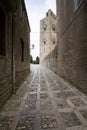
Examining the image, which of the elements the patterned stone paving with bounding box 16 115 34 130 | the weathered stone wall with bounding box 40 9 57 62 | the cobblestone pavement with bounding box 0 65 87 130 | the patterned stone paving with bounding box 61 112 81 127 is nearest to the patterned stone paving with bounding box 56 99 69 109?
the cobblestone pavement with bounding box 0 65 87 130

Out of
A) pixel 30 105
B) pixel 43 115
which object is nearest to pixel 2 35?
pixel 30 105

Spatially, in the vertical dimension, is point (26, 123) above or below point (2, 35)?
below

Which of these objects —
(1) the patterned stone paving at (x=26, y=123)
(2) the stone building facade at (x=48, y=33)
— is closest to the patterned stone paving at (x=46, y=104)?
(1) the patterned stone paving at (x=26, y=123)

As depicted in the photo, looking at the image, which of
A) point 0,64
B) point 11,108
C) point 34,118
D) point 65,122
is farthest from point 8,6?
point 65,122

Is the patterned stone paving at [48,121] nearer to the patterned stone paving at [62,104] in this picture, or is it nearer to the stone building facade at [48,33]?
the patterned stone paving at [62,104]

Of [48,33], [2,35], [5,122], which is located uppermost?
[48,33]

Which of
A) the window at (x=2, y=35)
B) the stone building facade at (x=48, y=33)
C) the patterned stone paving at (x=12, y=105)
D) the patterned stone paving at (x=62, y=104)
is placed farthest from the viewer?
the stone building facade at (x=48, y=33)

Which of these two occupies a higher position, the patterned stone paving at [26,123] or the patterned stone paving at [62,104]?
the patterned stone paving at [62,104]

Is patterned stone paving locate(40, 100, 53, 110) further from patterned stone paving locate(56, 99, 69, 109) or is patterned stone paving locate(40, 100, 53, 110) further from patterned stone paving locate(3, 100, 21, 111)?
patterned stone paving locate(3, 100, 21, 111)

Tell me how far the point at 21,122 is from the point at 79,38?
4430 mm

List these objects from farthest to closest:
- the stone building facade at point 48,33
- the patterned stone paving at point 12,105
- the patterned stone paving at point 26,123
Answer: the stone building facade at point 48,33
the patterned stone paving at point 12,105
the patterned stone paving at point 26,123

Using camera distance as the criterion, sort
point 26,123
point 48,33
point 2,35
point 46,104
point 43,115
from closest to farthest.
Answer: point 26,123 → point 43,115 → point 46,104 → point 2,35 → point 48,33

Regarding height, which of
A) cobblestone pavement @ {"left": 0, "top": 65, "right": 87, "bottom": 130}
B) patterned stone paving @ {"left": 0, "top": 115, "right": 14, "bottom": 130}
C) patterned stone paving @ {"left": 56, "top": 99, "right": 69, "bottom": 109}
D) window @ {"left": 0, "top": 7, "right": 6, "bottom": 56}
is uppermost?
window @ {"left": 0, "top": 7, "right": 6, "bottom": 56}

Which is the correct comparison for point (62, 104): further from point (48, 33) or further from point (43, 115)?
point (48, 33)
